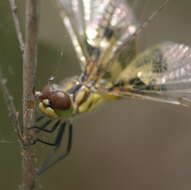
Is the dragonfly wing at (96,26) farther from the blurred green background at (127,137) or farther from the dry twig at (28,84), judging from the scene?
the dry twig at (28,84)

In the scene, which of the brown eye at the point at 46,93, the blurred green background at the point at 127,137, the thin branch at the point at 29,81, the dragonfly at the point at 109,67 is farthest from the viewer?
the blurred green background at the point at 127,137

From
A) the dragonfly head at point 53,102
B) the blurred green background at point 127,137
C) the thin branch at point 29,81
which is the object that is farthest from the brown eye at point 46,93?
the blurred green background at point 127,137

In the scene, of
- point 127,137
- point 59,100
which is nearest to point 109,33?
point 127,137

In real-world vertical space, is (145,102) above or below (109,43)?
below

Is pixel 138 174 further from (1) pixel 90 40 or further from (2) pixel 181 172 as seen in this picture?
(1) pixel 90 40

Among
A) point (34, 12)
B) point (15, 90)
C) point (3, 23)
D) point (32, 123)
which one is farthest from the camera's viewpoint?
point (15, 90)

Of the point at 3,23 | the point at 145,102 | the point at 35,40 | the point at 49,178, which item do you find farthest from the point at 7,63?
the point at 35,40
